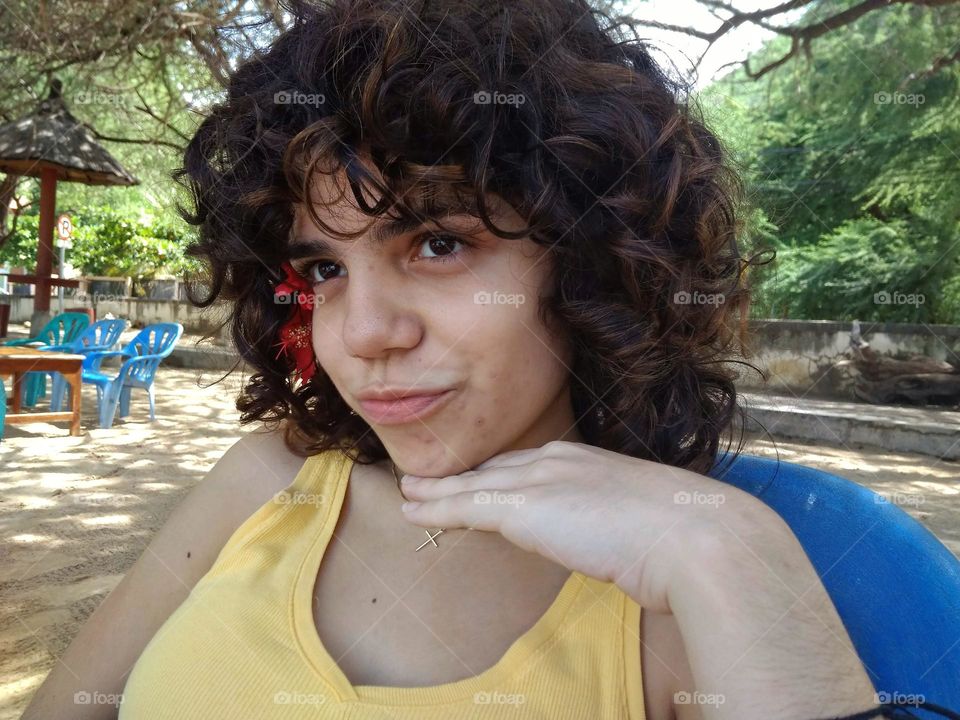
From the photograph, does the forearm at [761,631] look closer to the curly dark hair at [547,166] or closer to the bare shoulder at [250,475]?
the curly dark hair at [547,166]

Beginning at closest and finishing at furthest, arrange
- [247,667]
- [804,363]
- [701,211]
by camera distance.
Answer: [247,667] < [701,211] < [804,363]

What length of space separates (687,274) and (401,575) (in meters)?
0.64

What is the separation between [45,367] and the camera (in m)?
5.62

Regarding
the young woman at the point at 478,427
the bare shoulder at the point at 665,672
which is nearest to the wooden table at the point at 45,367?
the young woman at the point at 478,427

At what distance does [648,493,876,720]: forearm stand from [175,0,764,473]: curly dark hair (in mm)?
463

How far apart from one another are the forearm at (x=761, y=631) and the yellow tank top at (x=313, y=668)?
0.19m

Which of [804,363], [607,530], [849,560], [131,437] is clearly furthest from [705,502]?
[804,363]

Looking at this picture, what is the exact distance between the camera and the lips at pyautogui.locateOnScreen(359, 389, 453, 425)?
1.08 metres

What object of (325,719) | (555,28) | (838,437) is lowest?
(838,437)

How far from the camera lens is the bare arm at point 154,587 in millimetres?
1260

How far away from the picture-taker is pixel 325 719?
0.95 metres

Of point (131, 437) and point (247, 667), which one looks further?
point (131, 437)

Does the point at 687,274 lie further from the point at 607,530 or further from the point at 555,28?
the point at 607,530

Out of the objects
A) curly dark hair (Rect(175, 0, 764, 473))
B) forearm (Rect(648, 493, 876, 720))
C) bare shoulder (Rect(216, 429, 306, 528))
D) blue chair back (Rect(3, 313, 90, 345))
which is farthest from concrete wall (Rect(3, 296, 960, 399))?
forearm (Rect(648, 493, 876, 720))
